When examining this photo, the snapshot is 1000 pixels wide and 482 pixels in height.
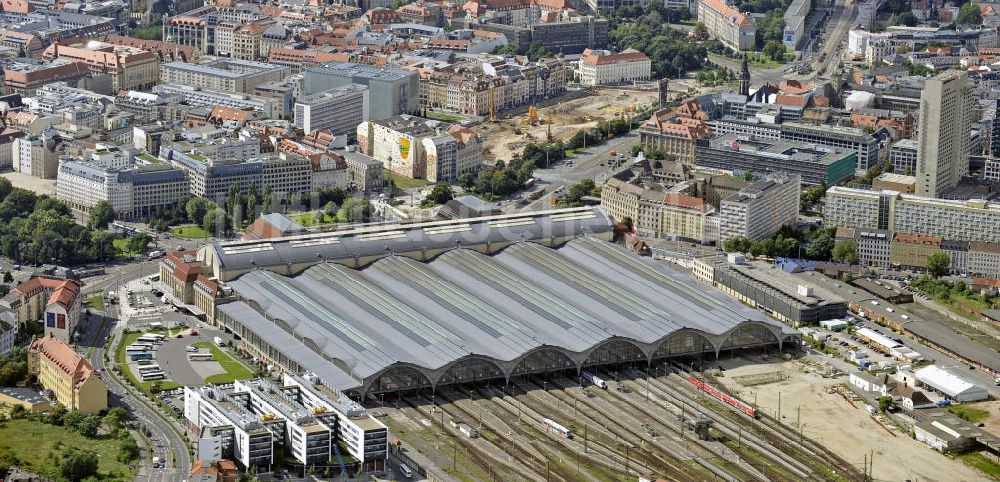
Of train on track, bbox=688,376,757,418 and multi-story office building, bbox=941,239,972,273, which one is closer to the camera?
train on track, bbox=688,376,757,418

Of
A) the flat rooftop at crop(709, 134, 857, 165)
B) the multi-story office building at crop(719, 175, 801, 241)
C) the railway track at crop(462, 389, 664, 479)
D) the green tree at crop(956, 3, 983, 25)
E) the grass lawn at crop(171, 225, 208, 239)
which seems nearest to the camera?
the railway track at crop(462, 389, 664, 479)

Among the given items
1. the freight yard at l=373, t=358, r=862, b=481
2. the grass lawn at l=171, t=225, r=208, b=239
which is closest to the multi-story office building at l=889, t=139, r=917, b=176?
the freight yard at l=373, t=358, r=862, b=481

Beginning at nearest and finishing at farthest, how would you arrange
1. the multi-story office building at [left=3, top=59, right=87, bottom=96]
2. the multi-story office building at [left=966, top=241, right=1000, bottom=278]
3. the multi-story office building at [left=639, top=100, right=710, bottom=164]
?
the multi-story office building at [left=966, top=241, right=1000, bottom=278], the multi-story office building at [left=639, top=100, right=710, bottom=164], the multi-story office building at [left=3, top=59, right=87, bottom=96]

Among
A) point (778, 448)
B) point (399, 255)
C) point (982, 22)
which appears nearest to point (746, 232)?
point (399, 255)

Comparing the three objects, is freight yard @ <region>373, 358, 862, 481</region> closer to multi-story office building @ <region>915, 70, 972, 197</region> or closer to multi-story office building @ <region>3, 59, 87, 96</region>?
multi-story office building @ <region>915, 70, 972, 197</region>

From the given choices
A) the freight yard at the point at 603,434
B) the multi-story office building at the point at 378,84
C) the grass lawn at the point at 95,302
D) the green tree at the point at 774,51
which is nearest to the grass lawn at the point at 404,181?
the multi-story office building at the point at 378,84
